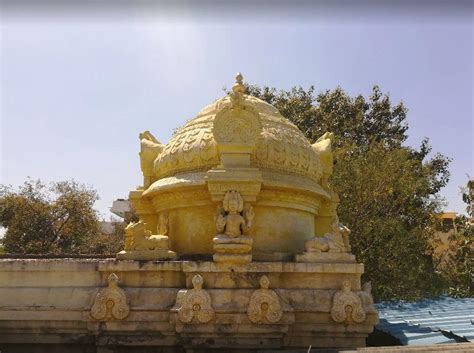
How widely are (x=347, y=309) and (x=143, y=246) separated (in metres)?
3.39

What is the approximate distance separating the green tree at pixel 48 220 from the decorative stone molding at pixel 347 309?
21293mm

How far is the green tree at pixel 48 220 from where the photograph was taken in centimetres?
2595

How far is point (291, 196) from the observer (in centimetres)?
897

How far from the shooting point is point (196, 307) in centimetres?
724

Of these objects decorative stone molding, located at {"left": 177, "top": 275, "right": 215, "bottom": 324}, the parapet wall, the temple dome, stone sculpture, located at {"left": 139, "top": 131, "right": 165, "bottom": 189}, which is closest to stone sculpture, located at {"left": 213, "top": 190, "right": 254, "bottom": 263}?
the parapet wall

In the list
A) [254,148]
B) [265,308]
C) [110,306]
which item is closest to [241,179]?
[254,148]

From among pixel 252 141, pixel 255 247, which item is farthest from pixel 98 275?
pixel 252 141

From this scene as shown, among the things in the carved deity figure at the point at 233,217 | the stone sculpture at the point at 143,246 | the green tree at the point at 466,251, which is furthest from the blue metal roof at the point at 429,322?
the stone sculpture at the point at 143,246

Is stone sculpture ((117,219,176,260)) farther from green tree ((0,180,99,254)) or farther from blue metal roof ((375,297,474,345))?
green tree ((0,180,99,254))

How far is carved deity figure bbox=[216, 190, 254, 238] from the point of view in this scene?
7821 millimetres

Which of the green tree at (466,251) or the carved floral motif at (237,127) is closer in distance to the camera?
the carved floral motif at (237,127)

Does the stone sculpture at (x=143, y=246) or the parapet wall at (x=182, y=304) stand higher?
the stone sculpture at (x=143, y=246)

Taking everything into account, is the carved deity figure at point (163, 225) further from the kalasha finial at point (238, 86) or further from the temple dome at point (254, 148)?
the kalasha finial at point (238, 86)

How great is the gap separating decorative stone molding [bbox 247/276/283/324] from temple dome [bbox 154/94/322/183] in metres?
2.54
